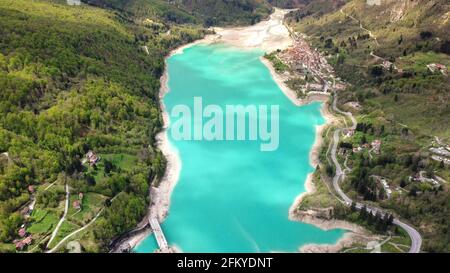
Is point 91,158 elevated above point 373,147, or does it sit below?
below

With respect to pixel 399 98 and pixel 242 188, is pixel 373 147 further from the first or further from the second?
pixel 242 188

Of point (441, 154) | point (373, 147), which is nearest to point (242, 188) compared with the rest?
point (373, 147)

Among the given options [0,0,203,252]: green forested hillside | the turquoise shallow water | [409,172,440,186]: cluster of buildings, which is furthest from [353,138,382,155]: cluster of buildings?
[0,0,203,252]: green forested hillside

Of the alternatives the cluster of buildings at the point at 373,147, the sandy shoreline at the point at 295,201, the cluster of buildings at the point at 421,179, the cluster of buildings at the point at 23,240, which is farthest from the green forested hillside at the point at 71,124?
the cluster of buildings at the point at 421,179

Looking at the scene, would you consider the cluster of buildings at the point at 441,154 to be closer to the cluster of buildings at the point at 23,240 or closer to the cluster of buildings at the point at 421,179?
Answer: the cluster of buildings at the point at 421,179
